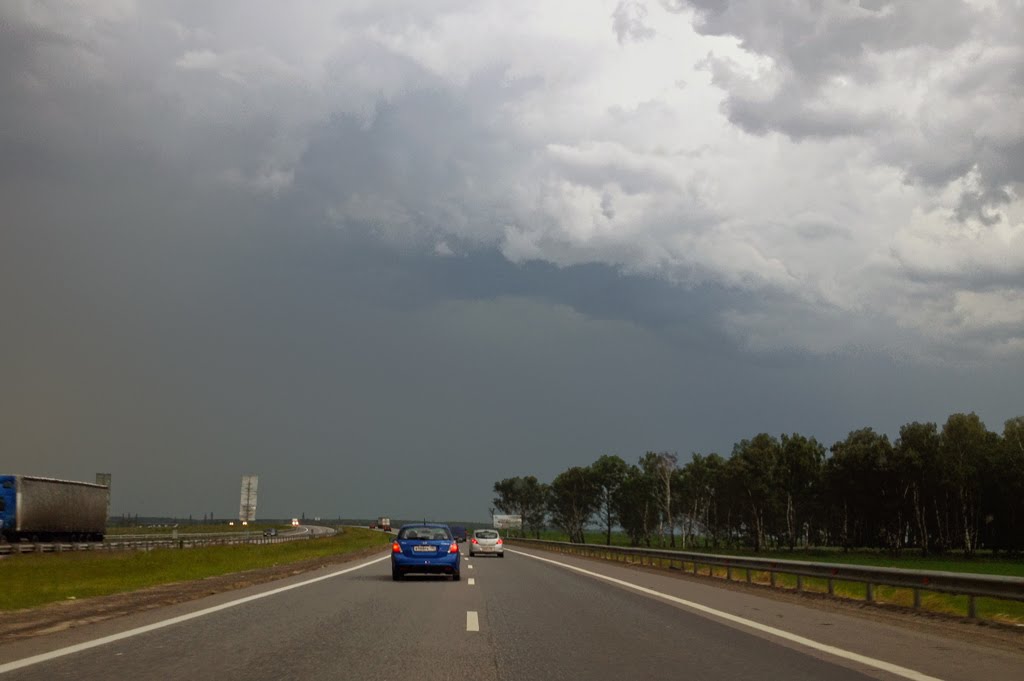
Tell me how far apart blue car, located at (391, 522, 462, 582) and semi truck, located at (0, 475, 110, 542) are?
30806 millimetres

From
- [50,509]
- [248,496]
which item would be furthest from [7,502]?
[248,496]

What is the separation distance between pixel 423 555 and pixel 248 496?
82.7 ft

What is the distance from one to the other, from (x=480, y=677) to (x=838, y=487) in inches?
3951

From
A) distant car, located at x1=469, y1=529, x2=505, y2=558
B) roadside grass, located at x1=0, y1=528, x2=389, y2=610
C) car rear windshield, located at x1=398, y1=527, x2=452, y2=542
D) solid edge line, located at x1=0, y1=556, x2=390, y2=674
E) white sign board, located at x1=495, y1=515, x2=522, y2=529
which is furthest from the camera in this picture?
white sign board, located at x1=495, y1=515, x2=522, y2=529

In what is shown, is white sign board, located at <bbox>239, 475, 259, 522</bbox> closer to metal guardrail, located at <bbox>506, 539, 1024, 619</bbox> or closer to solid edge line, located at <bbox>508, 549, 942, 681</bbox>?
metal guardrail, located at <bbox>506, 539, 1024, 619</bbox>

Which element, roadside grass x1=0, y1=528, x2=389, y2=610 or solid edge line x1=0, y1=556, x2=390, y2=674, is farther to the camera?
roadside grass x1=0, y1=528, x2=389, y2=610

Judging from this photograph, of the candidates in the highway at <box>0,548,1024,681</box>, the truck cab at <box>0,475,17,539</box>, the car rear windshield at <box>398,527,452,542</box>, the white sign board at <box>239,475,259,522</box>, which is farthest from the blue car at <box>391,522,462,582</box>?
the truck cab at <box>0,475,17,539</box>

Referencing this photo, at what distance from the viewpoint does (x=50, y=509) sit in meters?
50.2

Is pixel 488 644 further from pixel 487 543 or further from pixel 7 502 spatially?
pixel 7 502

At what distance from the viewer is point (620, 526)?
17312 cm

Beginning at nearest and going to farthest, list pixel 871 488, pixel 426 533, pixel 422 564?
pixel 422 564, pixel 426 533, pixel 871 488

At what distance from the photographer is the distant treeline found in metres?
90.0

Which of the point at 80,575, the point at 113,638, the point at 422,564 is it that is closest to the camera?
the point at 113,638

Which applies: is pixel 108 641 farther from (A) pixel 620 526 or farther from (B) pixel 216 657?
(A) pixel 620 526
